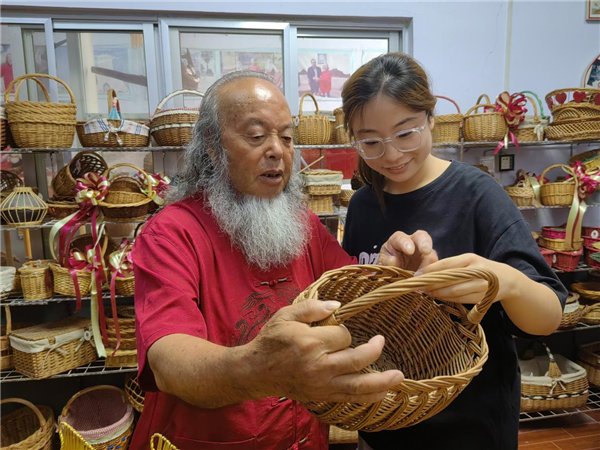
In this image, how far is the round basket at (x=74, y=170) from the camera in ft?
7.98

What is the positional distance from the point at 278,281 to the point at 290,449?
433 mm

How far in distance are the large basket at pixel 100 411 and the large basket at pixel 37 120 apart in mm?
1502

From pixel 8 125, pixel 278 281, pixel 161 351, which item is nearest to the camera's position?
pixel 161 351

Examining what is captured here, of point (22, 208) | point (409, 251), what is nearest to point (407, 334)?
point (409, 251)

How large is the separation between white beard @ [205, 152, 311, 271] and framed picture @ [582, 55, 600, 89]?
3059 mm

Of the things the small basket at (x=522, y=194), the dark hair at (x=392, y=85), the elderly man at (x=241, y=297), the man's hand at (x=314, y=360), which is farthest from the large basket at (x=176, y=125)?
the small basket at (x=522, y=194)

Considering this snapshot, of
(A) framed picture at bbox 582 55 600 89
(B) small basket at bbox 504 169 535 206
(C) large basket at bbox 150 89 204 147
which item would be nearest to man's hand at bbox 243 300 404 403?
(C) large basket at bbox 150 89 204 147

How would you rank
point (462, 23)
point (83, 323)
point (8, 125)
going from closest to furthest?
point (8, 125) → point (83, 323) → point (462, 23)

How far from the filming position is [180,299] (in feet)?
2.73

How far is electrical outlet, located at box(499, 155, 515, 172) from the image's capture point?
3.00 m

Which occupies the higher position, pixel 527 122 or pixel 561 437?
pixel 527 122

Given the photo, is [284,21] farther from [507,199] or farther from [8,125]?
[507,199]

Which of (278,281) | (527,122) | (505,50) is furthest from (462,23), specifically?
(278,281)

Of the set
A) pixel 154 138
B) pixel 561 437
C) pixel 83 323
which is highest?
pixel 154 138
